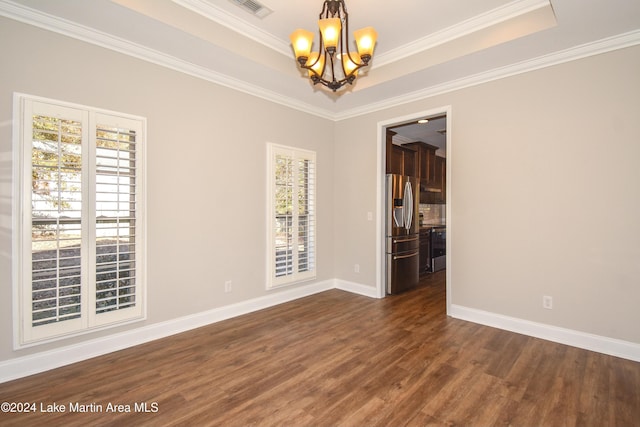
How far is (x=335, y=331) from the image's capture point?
11.0 ft

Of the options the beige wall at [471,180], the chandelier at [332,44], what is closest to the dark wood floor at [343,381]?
the beige wall at [471,180]

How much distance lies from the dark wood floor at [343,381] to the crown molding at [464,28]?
3.19 metres

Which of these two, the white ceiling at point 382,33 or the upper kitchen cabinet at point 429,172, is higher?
the white ceiling at point 382,33

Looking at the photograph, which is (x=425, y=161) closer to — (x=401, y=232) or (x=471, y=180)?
(x=401, y=232)

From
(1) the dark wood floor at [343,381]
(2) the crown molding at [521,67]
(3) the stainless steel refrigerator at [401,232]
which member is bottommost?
(1) the dark wood floor at [343,381]

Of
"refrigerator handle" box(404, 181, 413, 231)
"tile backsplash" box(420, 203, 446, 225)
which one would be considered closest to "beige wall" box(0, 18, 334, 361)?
"refrigerator handle" box(404, 181, 413, 231)

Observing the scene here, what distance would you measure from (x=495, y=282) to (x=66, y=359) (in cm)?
433

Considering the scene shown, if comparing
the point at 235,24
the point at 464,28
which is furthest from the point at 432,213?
the point at 235,24

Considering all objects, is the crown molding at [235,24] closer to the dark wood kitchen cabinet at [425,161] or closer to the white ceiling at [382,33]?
the white ceiling at [382,33]

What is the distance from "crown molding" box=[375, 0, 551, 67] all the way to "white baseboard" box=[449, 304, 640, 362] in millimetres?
3085

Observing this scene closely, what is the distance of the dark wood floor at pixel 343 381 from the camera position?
197 cm

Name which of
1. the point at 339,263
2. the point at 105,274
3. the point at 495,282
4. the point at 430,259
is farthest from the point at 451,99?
the point at 105,274

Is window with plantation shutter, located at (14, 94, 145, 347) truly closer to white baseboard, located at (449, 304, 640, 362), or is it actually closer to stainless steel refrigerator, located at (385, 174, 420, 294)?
stainless steel refrigerator, located at (385, 174, 420, 294)

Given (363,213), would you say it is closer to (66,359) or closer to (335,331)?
(335,331)
